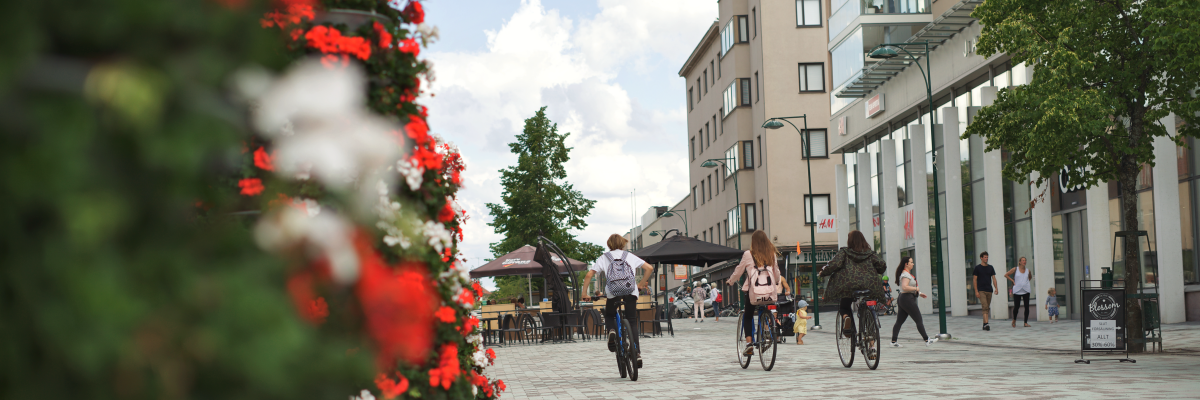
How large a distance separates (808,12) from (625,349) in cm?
4823

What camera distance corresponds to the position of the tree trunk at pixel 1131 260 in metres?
14.3

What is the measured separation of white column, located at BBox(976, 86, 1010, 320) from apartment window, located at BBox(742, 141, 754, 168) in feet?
98.3

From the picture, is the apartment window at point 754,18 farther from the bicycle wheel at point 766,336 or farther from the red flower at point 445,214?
the red flower at point 445,214

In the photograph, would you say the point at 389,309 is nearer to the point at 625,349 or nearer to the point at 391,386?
the point at 391,386

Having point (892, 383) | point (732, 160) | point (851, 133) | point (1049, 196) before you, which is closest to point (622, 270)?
point (892, 383)

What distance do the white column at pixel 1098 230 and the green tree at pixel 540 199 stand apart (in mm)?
23401

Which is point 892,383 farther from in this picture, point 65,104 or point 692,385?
point 65,104

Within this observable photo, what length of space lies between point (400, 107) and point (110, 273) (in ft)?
8.56

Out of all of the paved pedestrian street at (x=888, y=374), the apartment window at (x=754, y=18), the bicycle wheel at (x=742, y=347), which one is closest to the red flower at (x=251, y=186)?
the paved pedestrian street at (x=888, y=374)

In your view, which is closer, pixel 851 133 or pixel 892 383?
pixel 892 383

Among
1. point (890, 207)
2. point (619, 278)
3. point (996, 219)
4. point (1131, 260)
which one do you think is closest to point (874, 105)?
point (890, 207)

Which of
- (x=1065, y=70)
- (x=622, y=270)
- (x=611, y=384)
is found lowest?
(x=611, y=384)

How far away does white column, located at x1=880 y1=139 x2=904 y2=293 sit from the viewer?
124ft

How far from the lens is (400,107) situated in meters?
3.54
